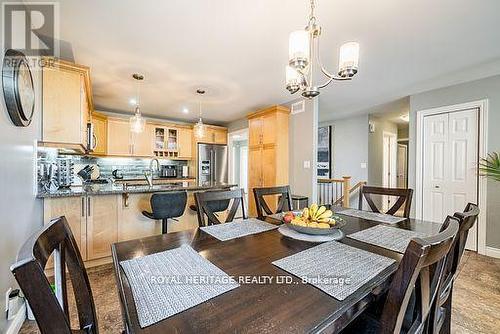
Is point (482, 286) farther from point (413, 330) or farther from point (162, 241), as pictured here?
point (162, 241)

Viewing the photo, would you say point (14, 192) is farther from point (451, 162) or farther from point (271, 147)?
point (451, 162)

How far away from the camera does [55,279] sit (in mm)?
733

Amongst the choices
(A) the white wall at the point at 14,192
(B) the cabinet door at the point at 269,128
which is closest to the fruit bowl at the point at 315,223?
(A) the white wall at the point at 14,192

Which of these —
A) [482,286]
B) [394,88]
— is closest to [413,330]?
[482,286]

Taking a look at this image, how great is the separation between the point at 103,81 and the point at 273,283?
12.2ft

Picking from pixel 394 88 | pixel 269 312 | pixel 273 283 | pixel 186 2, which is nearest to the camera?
pixel 269 312

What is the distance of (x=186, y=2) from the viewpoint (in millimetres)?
1717

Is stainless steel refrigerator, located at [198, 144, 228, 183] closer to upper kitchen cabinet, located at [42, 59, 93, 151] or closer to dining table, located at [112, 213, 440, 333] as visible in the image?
upper kitchen cabinet, located at [42, 59, 93, 151]

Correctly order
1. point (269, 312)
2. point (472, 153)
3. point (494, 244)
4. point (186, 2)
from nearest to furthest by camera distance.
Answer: point (269, 312)
point (186, 2)
point (494, 244)
point (472, 153)

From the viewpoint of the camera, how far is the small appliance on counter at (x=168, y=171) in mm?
5629

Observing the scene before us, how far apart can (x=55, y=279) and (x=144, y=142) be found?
4823 millimetres

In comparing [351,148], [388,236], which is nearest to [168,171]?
[351,148]

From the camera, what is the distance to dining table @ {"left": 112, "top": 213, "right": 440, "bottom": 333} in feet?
1.94

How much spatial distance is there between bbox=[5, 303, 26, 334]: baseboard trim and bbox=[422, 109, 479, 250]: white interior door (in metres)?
4.85
